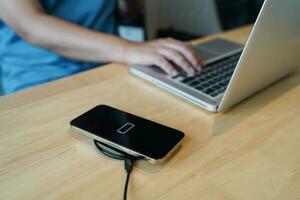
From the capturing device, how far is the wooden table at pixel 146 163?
1.42 feet

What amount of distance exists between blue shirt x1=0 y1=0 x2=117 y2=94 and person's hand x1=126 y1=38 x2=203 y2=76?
268 mm

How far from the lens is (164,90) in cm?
68

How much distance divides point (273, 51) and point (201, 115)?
0.55ft

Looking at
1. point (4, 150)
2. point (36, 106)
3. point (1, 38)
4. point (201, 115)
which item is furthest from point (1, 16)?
point (201, 115)

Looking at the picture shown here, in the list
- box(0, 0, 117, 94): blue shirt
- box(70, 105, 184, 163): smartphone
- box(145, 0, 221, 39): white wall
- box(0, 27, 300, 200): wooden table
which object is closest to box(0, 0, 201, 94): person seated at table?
box(0, 0, 117, 94): blue shirt

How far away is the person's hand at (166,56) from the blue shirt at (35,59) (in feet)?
0.88

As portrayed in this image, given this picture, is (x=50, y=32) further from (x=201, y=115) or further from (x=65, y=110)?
(x=201, y=115)

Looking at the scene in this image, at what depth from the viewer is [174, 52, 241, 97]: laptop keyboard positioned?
2.15 ft

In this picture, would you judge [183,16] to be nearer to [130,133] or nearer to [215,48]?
[215,48]

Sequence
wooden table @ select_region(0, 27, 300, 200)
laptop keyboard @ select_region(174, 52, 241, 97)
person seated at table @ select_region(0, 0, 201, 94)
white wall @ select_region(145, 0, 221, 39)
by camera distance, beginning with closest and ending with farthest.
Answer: wooden table @ select_region(0, 27, 300, 200) < laptop keyboard @ select_region(174, 52, 241, 97) < person seated at table @ select_region(0, 0, 201, 94) < white wall @ select_region(145, 0, 221, 39)

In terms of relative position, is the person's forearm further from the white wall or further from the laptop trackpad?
the white wall

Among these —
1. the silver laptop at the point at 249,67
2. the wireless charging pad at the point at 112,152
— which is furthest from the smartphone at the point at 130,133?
the silver laptop at the point at 249,67

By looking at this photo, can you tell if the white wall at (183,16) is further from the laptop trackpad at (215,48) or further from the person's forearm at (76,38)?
the person's forearm at (76,38)

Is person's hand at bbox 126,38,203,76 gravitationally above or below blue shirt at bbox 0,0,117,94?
above
